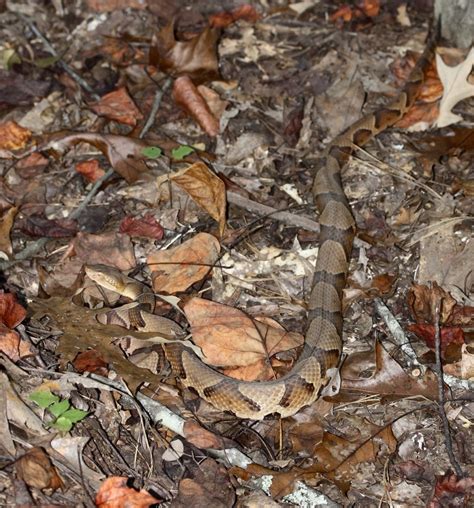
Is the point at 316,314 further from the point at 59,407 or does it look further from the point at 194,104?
the point at 194,104

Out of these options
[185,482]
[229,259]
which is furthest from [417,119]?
[185,482]

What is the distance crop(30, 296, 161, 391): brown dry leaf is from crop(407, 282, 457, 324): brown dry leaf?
5.47 feet

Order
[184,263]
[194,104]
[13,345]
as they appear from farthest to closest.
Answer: [194,104] → [184,263] → [13,345]

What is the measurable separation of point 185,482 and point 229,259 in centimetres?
174

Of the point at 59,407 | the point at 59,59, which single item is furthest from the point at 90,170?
the point at 59,407

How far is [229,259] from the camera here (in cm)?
502

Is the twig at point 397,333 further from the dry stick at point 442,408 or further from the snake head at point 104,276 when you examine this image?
the snake head at point 104,276

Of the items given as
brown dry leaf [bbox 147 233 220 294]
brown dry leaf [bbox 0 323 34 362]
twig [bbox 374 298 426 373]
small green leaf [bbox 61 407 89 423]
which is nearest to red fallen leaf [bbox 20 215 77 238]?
brown dry leaf [bbox 147 233 220 294]

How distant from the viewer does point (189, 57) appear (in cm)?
626

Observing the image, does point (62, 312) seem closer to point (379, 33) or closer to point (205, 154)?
point (205, 154)

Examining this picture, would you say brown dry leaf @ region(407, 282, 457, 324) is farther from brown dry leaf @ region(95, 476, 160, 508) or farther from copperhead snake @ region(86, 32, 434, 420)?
brown dry leaf @ region(95, 476, 160, 508)

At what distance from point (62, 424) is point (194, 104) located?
3.08 metres

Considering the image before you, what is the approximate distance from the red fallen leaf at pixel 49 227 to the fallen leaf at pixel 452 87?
9.88 ft

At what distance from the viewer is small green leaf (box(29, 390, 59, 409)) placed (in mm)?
3791
